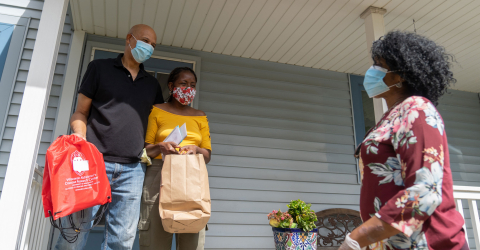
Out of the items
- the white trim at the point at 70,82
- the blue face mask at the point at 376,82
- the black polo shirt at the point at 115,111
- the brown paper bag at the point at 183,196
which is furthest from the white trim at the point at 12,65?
the blue face mask at the point at 376,82

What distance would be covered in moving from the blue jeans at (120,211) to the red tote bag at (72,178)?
0.08 m

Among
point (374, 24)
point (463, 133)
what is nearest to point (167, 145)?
point (374, 24)

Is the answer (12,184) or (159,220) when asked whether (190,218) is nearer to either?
(159,220)

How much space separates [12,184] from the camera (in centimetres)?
158

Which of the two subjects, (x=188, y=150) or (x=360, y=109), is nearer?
(x=188, y=150)

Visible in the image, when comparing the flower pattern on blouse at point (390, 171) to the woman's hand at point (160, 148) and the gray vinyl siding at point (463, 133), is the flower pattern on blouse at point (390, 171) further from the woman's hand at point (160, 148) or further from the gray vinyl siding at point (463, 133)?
the gray vinyl siding at point (463, 133)

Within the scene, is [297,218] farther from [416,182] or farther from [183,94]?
[416,182]

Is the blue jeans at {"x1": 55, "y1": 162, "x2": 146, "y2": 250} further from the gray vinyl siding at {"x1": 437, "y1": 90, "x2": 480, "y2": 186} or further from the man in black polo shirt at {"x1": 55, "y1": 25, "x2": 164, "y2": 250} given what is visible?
the gray vinyl siding at {"x1": 437, "y1": 90, "x2": 480, "y2": 186}

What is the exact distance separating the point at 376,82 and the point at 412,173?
18.5 inches

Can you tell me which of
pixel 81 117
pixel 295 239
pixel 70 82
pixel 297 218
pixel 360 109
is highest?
pixel 360 109

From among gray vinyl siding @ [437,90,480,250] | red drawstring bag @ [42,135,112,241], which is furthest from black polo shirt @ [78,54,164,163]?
Answer: gray vinyl siding @ [437,90,480,250]

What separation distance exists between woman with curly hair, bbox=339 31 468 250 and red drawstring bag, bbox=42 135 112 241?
1152 mm

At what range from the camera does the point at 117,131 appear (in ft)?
5.62

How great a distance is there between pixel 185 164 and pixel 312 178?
2413 mm
